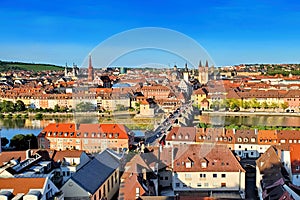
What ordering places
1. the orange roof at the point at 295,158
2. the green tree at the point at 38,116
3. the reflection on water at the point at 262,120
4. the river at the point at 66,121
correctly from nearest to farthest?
the orange roof at the point at 295,158
the river at the point at 66,121
the reflection on water at the point at 262,120
the green tree at the point at 38,116

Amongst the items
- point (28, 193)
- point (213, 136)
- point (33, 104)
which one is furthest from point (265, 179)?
point (33, 104)

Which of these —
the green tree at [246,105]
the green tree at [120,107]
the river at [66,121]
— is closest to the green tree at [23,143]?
the river at [66,121]

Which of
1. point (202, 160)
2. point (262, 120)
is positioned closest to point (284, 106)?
point (262, 120)

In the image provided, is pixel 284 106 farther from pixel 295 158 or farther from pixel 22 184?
pixel 22 184

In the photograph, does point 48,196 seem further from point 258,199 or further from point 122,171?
point 258,199

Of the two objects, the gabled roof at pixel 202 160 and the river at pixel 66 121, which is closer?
the gabled roof at pixel 202 160

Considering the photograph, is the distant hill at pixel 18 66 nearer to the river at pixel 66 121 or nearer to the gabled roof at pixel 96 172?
the river at pixel 66 121

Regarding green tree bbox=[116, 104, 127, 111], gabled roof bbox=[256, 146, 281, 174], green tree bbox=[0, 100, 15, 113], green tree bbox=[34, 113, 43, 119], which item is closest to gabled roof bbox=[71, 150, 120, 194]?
green tree bbox=[116, 104, 127, 111]
